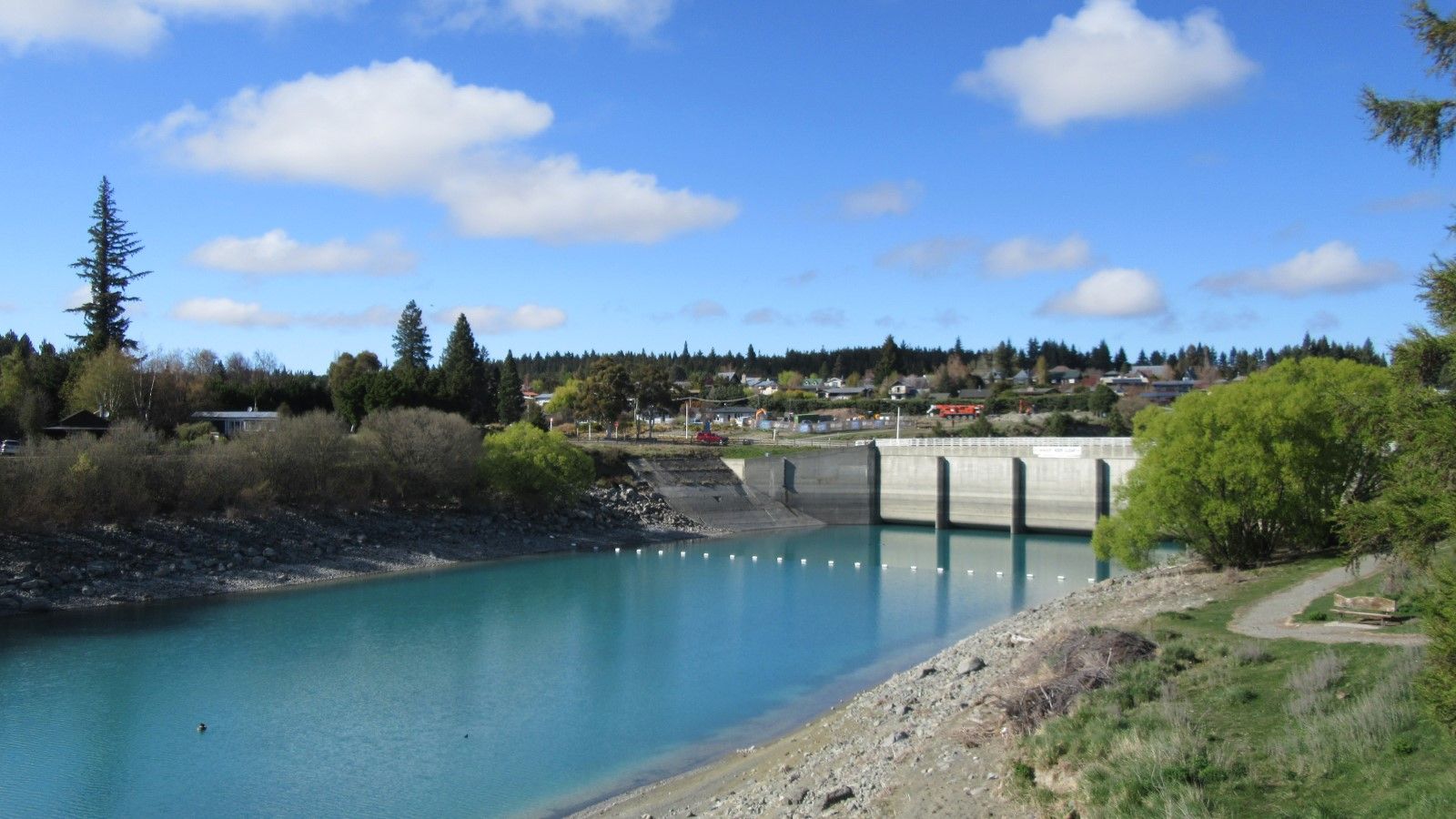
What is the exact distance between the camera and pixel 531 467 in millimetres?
56938

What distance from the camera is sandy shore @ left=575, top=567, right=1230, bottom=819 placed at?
14.4 metres

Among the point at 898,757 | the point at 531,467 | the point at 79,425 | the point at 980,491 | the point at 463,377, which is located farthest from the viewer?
the point at 463,377

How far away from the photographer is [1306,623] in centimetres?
1975

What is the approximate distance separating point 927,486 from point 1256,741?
53.4 meters

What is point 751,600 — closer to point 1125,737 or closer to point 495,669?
point 495,669

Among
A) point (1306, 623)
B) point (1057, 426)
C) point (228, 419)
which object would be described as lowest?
point (1306, 623)

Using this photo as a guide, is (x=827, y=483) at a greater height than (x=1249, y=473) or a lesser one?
lesser

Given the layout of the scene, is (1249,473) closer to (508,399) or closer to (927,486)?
(927,486)

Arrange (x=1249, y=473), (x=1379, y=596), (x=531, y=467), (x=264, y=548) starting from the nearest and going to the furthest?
(x=1379, y=596) < (x=1249, y=473) < (x=264, y=548) < (x=531, y=467)

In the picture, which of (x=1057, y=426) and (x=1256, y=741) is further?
(x=1057, y=426)

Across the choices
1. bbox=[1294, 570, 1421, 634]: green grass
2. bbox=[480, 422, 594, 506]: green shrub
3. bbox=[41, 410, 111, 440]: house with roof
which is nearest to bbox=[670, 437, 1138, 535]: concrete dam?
bbox=[480, 422, 594, 506]: green shrub

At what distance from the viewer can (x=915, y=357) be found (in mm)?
198375

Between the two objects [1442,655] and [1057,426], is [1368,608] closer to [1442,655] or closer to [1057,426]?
[1442,655]

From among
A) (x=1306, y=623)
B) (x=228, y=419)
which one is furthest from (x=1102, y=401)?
(x=1306, y=623)
